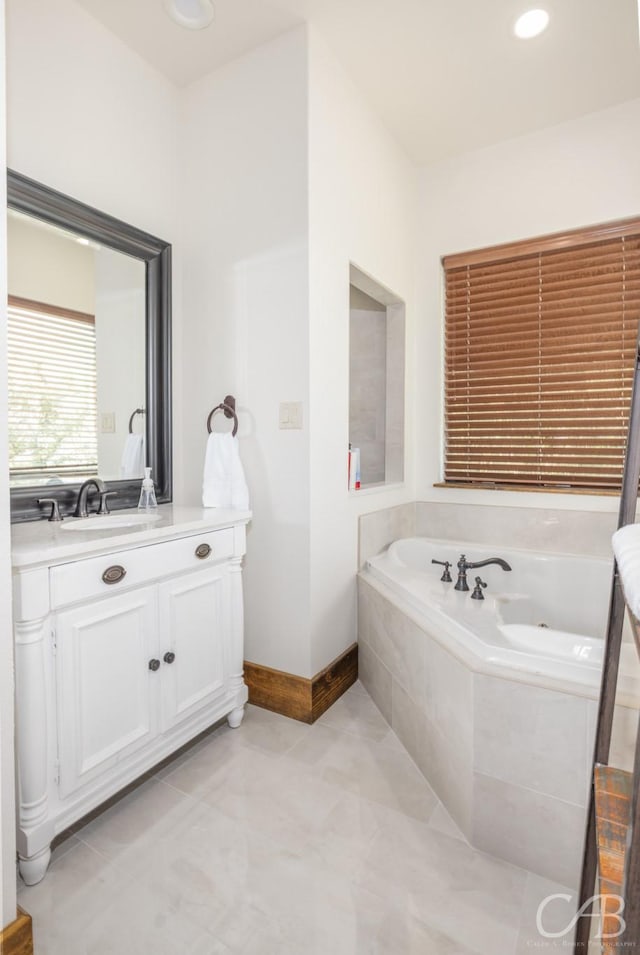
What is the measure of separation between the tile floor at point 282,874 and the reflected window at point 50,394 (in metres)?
1.10

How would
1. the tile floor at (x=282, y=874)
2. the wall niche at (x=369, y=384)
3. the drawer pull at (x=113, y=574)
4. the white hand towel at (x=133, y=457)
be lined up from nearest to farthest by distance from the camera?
1. the tile floor at (x=282, y=874)
2. the drawer pull at (x=113, y=574)
3. the white hand towel at (x=133, y=457)
4. the wall niche at (x=369, y=384)

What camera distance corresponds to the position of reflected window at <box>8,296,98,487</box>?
1.62 metres

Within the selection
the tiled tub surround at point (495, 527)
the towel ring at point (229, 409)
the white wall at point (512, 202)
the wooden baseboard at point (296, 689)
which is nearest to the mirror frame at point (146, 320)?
the towel ring at point (229, 409)

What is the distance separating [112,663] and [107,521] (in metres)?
0.53

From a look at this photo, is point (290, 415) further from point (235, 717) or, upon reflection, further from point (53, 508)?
point (235, 717)

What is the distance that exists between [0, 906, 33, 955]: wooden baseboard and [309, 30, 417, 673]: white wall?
1.11 metres

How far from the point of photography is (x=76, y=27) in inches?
68.2

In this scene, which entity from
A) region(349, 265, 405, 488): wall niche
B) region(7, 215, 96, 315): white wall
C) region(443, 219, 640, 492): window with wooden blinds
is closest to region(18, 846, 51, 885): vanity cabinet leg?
region(7, 215, 96, 315): white wall

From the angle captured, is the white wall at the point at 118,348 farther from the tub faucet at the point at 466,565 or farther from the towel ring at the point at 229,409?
the tub faucet at the point at 466,565

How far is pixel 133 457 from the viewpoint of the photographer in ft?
6.64

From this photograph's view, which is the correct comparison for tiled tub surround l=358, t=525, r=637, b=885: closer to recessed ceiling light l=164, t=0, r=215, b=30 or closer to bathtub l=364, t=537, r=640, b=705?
bathtub l=364, t=537, r=640, b=705

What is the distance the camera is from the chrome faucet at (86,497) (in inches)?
67.2

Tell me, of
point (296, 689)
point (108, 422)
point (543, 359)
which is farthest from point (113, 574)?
point (543, 359)

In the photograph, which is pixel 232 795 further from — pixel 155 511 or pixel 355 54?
pixel 355 54
